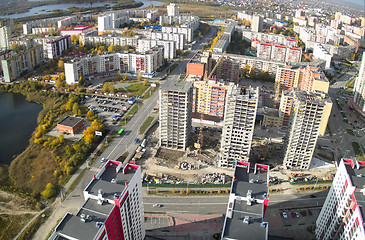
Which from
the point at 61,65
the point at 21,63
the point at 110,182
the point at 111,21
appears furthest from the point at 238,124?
the point at 111,21

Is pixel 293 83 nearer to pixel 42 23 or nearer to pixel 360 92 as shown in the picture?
pixel 360 92

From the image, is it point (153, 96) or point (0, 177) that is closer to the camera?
point (0, 177)

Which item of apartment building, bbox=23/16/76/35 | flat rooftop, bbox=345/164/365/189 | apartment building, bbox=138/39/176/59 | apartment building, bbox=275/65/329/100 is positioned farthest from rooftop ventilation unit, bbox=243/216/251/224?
apartment building, bbox=23/16/76/35

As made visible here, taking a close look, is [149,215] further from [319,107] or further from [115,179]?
[319,107]

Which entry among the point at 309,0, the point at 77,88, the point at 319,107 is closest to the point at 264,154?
the point at 319,107

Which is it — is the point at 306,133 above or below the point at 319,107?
below
